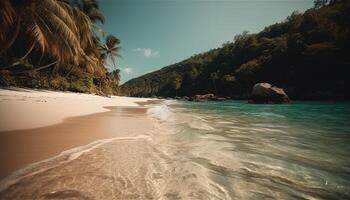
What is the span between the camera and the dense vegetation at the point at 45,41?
986 cm

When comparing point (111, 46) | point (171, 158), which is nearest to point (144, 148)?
point (171, 158)

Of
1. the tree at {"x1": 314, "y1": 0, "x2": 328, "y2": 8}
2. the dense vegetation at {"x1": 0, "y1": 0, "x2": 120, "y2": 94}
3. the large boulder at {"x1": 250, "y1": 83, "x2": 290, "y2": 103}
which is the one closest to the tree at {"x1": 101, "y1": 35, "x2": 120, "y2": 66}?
the dense vegetation at {"x1": 0, "y1": 0, "x2": 120, "y2": 94}

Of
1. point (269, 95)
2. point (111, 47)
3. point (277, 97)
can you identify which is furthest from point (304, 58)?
point (111, 47)

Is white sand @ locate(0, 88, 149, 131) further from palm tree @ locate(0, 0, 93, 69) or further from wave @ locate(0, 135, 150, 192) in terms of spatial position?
palm tree @ locate(0, 0, 93, 69)

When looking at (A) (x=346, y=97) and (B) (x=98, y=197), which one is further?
(A) (x=346, y=97)

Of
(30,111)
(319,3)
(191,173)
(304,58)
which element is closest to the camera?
(191,173)

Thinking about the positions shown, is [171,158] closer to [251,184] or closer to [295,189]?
[251,184]

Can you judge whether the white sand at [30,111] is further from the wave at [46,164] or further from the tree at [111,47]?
the tree at [111,47]

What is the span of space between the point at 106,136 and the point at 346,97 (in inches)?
1534

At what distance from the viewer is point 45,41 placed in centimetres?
1037

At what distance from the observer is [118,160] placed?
309 cm

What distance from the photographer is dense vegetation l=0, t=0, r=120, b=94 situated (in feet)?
32.3

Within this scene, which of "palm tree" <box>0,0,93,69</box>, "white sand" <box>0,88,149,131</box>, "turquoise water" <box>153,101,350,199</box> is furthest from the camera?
"palm tree" <box>0,0,93,69</box>

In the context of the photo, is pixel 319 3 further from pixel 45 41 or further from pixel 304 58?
pixel 45 41
